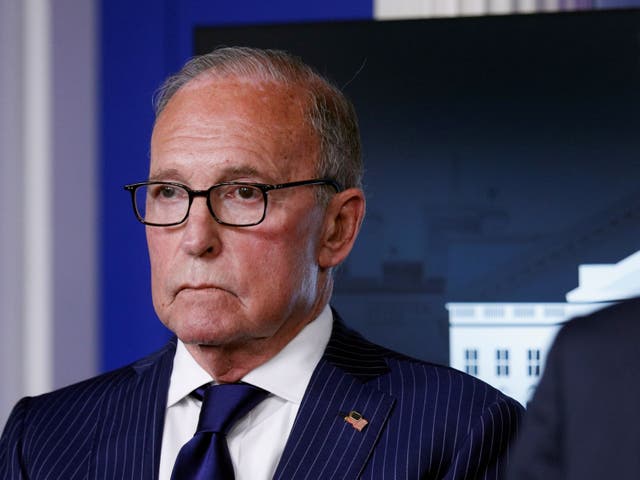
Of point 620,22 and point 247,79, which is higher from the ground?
point 620,22

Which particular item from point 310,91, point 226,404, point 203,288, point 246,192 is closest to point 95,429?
point 226,404

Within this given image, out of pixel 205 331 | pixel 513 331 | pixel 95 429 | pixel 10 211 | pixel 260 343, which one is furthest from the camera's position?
pixel 10 211

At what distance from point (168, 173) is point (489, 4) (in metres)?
1.43

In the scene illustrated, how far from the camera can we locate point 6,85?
3047mm

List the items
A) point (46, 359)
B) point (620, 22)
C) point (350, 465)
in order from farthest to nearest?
point (46, 359)
point (620, 22)
point (350, 465)

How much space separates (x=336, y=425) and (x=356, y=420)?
4 cm

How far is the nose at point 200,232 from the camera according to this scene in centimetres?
164

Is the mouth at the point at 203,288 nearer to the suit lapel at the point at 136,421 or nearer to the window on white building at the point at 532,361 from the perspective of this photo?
the suit lapel at the point at 136,421

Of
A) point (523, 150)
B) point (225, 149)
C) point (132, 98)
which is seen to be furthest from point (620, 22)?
point (132, 98)

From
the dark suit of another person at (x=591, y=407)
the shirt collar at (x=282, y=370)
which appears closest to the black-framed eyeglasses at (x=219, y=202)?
the shirt collar at (x=282, y=370)

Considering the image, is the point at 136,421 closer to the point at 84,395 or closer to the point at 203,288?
the point at 84,395

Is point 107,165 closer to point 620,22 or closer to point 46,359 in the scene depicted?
point 46,359

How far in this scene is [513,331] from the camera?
240 centimetres

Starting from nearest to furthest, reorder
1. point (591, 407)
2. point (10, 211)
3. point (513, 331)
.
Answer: point (591, 407) < point (513, 331) < point (10, 211)
